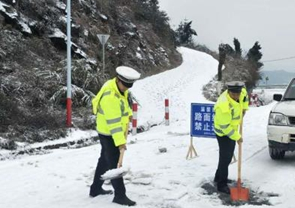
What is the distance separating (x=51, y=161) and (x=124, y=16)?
838 inches

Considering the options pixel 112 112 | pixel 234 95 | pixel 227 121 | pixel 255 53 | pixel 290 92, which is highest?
pixel 255 53

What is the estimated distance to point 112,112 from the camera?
17.0 feet

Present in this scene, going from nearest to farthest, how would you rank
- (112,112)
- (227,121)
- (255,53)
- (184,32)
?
1. (112,112)
2. (227,121)
3. (255,53)
4. (184,32)

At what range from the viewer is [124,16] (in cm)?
2858

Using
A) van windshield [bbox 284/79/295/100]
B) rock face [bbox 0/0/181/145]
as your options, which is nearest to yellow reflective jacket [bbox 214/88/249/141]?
van windshield [bbox 284/79/295/100]

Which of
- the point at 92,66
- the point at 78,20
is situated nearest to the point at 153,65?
the point at 78,20

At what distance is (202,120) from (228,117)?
305cm

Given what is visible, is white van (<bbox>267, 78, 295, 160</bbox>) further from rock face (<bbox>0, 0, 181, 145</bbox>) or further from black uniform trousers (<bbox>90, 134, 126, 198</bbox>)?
rock face (<bbox>0, 0, 181, 145</bbox>)

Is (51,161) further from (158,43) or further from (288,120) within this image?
(158,43)

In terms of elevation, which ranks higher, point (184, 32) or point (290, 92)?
point (184, 32)

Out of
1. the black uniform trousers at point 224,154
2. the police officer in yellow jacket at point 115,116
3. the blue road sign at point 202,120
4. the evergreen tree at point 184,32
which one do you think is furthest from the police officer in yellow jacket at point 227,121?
the evergreen tree at point 184,32

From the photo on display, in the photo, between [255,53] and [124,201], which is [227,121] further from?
[255,53]

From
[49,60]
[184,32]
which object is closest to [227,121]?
[49,60]

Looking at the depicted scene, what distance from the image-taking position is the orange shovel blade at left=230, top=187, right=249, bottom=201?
589 cm
